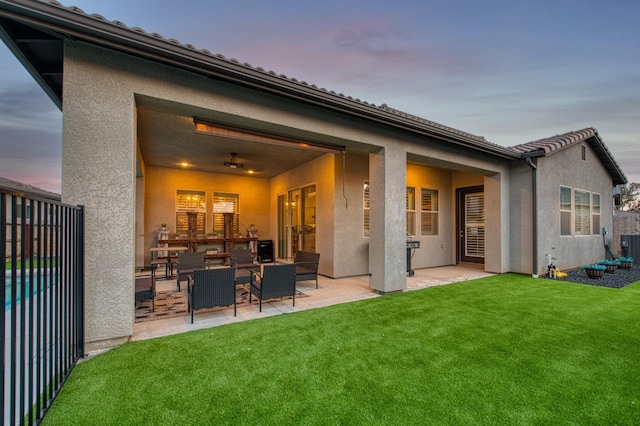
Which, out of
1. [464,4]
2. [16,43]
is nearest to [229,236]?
[16,43]

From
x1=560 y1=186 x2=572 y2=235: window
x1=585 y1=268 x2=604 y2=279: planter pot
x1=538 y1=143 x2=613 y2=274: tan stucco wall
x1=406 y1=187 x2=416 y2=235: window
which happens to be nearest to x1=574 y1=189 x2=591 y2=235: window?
x1=538 y1=143 x2=613 y2=274: tan stucco wall

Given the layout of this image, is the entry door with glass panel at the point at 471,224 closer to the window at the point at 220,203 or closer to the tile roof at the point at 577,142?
the tile roof at the point at 577,142

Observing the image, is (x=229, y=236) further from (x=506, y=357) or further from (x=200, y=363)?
(x=506, y=357)

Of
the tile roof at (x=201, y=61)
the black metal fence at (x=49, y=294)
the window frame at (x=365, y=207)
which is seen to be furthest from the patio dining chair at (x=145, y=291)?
the window frame at (x=365, y=207)

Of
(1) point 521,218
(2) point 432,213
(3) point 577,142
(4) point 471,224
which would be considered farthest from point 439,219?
(3) point 577,142

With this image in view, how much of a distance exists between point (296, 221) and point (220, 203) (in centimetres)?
353

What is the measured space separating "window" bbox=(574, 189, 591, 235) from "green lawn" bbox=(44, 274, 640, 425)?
6.72 m

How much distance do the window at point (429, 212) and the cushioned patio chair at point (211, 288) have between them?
7115mm

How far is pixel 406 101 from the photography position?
12.9 m

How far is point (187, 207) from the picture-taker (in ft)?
35.4

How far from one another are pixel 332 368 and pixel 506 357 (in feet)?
6.56

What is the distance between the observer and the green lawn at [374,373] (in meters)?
2.19

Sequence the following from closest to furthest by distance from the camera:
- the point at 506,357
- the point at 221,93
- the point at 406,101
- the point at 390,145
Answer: the point at 506,357 → the point at 221,93 → the point at 390,145 → the point at 406,101

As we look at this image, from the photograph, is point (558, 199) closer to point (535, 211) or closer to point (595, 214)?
point (535, 211)
